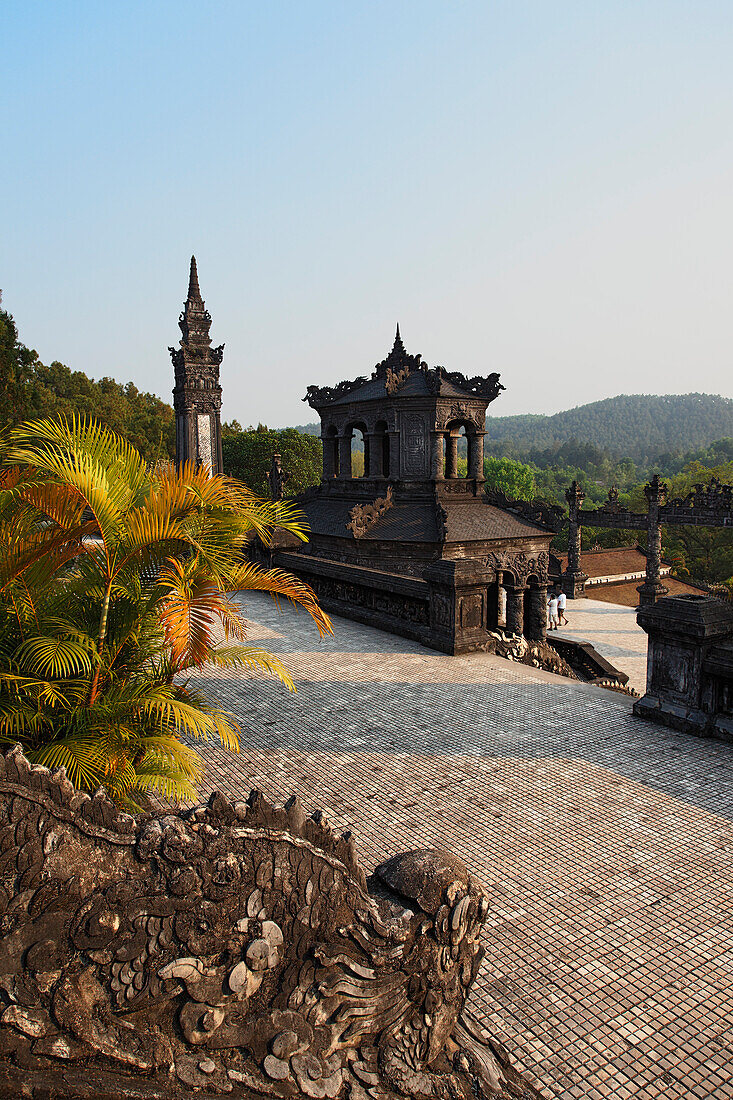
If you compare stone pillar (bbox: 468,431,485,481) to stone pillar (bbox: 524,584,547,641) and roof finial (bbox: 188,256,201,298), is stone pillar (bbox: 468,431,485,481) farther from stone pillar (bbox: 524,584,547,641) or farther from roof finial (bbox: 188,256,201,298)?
roof finial (bbox: 188,256,201,298)

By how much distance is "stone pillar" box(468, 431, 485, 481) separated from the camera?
67.0ft

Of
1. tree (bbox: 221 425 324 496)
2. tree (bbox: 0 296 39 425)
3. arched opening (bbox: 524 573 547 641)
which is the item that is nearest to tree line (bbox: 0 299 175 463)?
tree (bbox: 221 425 324 496)

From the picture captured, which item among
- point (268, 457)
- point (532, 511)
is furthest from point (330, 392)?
point (268, 457)

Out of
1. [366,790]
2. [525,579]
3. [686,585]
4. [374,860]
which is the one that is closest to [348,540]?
[525,579]

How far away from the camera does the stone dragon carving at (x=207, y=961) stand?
219 centimetres

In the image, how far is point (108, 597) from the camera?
407 centimetres

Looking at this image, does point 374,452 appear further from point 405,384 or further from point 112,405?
point 112,405

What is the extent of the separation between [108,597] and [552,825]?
363cm

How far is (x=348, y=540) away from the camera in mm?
18250

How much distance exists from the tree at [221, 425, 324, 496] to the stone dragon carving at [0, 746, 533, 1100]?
4418 cm

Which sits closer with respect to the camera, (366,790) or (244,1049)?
(244,1049)

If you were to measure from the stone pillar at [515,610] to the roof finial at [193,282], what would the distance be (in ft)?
59.7

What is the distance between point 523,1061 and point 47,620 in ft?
11.3

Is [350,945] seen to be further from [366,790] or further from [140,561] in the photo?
[366,790]
